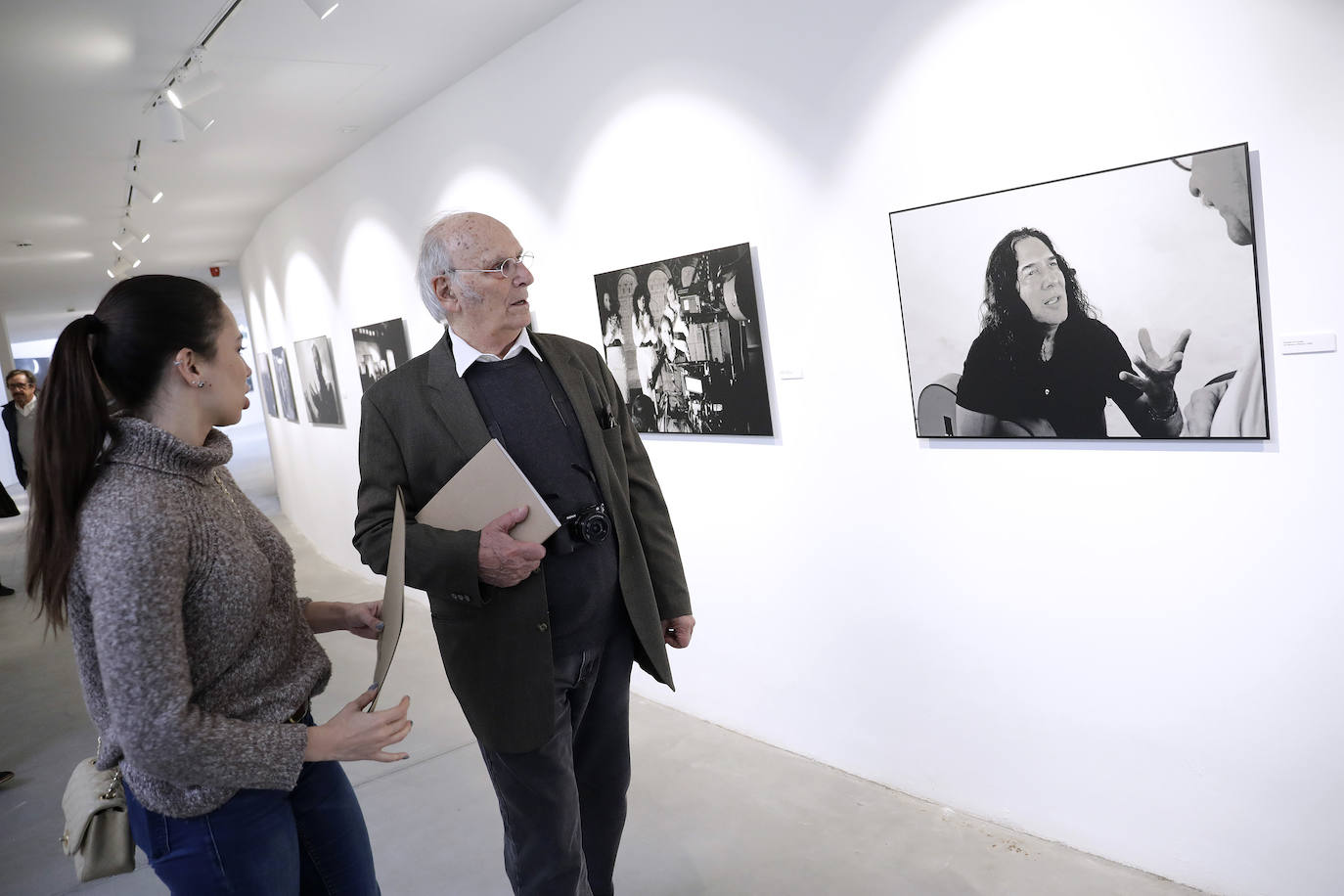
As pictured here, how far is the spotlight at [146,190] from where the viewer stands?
6736mm

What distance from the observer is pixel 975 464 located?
2980mm

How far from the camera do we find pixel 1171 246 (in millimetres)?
2340

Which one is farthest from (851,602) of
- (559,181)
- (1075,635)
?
(559,181)

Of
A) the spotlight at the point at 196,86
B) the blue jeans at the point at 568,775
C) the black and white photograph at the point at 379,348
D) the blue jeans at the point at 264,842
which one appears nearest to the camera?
the blue jeans at the point at 264,842

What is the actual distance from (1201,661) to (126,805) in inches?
101

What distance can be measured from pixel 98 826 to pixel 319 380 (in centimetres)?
734

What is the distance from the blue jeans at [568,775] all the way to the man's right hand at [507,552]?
0.33 meters

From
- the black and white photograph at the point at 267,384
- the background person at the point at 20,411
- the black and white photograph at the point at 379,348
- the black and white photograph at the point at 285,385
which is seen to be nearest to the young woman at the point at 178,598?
the black and white photograph at the point at 379,348

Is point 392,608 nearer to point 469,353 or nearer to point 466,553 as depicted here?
point 466,553

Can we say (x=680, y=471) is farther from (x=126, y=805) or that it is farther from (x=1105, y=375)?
(x=126, y=805)

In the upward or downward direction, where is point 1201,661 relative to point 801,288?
downward

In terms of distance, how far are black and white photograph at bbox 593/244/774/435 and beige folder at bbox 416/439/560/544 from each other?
1.78 meters

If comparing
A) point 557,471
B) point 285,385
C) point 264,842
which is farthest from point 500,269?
point 285,385

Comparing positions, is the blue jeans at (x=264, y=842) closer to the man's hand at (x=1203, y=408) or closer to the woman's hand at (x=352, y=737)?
the woman's hand at (x=352, y=737)
